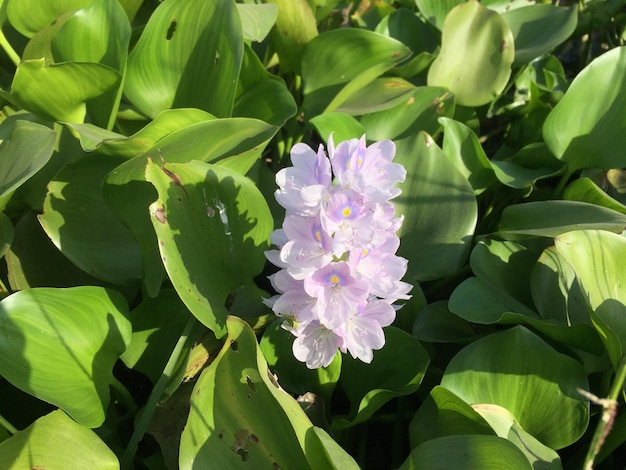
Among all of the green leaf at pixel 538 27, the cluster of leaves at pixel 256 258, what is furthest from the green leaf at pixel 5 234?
the green leaf at pixel 538 27

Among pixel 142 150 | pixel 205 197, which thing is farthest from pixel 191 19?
pixel 205 197

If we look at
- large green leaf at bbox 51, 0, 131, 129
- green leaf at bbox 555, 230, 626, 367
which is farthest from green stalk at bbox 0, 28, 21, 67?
green leaf at bbox 555, 230, 626, 367

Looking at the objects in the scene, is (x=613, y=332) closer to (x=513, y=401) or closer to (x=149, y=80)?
(x=513, y=401)

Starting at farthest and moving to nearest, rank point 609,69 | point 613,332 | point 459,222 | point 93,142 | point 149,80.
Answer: point 609,69 < point 149,80 < point 459,222 < point 93,142 < point 613,332

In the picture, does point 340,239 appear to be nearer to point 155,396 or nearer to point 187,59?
point 155,396

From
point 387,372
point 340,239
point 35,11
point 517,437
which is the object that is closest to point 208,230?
point 340,239
